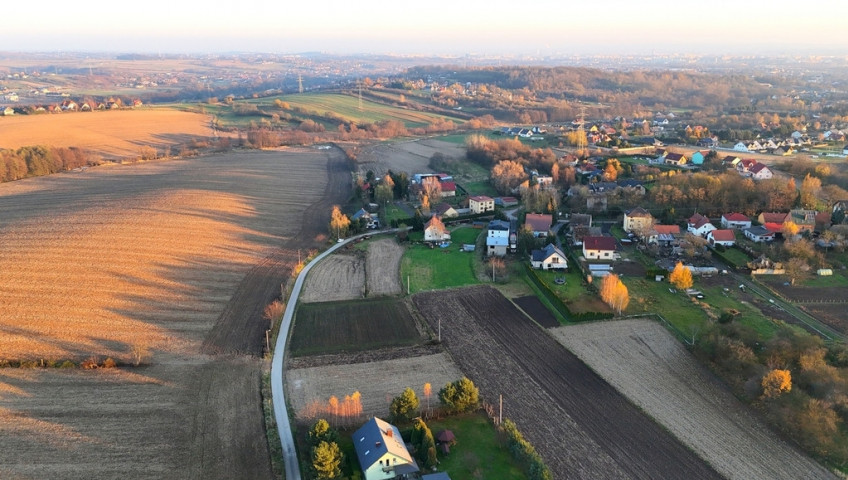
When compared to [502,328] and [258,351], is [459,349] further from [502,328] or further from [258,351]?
[258,351]

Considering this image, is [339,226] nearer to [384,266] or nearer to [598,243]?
[384,266]

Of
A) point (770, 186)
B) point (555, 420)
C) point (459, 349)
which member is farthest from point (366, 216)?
point (770, 186)

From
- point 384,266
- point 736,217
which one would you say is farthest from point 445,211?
point 736,217

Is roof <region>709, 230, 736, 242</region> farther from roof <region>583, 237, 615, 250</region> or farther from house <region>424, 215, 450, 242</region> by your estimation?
house <region>424, 215, 450, 242</region>

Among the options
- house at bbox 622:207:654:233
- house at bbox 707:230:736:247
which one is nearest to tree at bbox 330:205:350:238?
house at bbox 622:207:654:233

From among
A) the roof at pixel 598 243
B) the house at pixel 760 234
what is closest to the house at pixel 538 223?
the roof at pixel 598 243

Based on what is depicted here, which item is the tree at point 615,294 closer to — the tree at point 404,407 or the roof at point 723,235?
the roof at point 723,235
